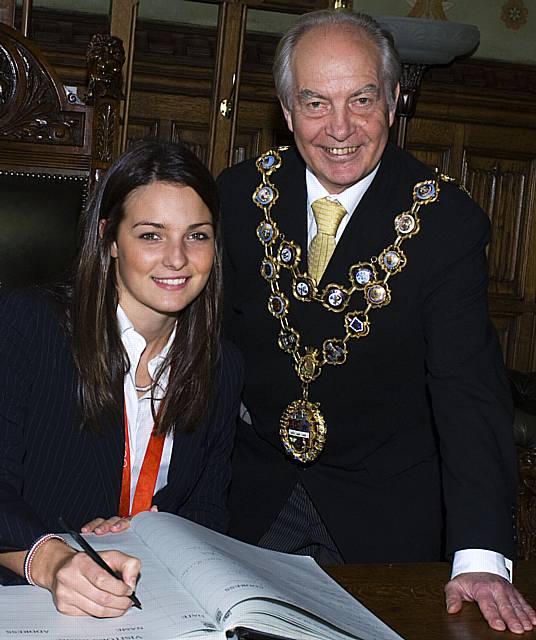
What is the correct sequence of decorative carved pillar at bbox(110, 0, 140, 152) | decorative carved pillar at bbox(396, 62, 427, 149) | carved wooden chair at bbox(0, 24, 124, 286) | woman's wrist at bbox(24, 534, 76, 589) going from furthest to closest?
decorative carved pillar at bbox(396, 62, 427, 149) → decorative carved pillar at bbox(110, 0, 140, 152) → carved wooden chair at bbox(0, 24, 124, 286) → woman's wrist at bbox(24, 534, 76, 589)

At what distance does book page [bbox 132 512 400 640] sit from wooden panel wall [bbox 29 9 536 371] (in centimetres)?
311

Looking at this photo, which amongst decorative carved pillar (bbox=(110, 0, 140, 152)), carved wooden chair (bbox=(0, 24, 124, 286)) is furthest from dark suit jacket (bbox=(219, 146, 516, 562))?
decorative carved pillar (bbox=(110, 0, 140, 152))

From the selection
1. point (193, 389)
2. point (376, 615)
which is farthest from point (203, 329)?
point (376, 615)

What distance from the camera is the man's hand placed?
1.48 meters

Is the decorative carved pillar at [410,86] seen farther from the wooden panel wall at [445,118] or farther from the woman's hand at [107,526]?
the woman's hand at [107,526]

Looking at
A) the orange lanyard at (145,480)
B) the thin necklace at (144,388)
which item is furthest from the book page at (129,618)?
the thin necklace at (144,388)

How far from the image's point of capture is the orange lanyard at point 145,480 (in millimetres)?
1934

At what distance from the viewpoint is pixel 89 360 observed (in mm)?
1906

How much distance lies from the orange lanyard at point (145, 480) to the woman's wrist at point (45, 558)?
0.41 meters

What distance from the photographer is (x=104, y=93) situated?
312cm

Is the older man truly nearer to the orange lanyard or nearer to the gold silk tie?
the gold silk tie

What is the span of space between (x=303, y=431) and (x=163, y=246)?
442 millimetres

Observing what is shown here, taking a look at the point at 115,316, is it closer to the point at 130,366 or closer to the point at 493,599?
the point at 130,366

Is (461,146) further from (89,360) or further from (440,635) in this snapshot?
(440,635)
